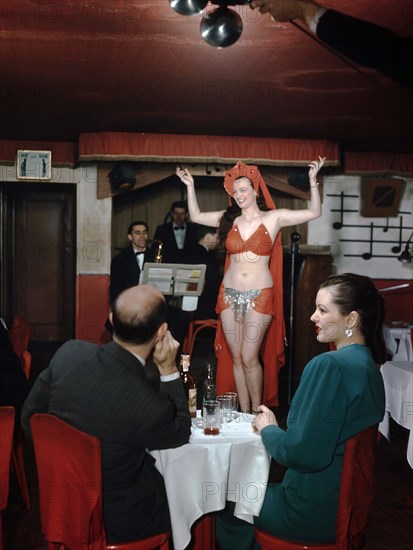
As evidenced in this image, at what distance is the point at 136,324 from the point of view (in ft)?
5.91

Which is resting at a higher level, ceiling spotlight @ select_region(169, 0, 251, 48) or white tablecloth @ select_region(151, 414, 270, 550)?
ceiling spotlight @ select_region(169, 0, 251, 48)

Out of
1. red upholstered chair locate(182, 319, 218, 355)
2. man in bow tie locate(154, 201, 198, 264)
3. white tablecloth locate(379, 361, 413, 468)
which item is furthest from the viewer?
man in bow tie locate(154, 201, 198, 264)

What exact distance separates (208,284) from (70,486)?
5003 mm

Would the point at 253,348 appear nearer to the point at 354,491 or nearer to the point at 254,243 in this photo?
the point at 254,243

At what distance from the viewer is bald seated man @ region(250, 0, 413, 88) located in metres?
2.65

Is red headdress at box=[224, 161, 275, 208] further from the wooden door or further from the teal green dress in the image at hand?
the wooden door

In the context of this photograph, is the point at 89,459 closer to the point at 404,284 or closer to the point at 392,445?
the point at 392,445

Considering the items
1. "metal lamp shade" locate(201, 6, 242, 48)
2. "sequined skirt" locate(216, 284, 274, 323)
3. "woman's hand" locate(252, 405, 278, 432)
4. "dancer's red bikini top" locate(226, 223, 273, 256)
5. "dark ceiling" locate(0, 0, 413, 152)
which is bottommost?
"woman's hand" locate(252, 405, 278, 432)

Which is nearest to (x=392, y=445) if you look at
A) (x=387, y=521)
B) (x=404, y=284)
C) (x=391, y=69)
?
(x=387, y=521)

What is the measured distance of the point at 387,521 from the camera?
2887 mm

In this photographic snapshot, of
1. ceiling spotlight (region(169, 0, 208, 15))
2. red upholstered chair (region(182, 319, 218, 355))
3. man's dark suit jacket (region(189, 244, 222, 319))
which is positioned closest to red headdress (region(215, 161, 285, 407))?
red upholstered chair (region(182, 319, 218, 355))

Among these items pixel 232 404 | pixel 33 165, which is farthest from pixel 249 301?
pixel 33 165

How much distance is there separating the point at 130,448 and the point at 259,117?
448cm

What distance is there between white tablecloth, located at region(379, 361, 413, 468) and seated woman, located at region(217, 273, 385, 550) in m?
1.33
